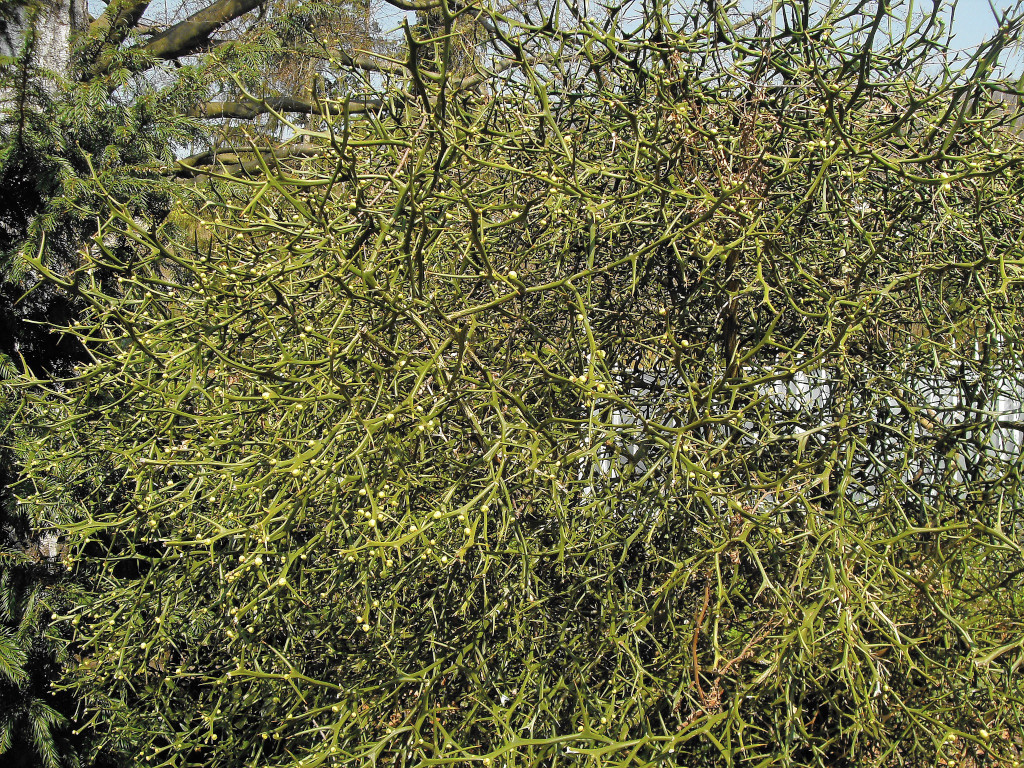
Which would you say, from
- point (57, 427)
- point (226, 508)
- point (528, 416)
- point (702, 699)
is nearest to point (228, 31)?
point (57, 427)

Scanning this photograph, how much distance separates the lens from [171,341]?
2369 mm

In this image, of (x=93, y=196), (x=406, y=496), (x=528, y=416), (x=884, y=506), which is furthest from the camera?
(x=93, y=196)

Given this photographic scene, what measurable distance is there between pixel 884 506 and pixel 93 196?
135 inches

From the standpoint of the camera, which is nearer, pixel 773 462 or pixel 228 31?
pixel 773 462

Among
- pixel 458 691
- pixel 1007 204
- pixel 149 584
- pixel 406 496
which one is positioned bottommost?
pixel 149 584

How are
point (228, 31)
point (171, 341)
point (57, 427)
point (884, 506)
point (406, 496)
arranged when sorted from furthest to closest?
point (228, 31)
point (57, 427)
point (171, 341)
point (884, 506)
point (406, 496)

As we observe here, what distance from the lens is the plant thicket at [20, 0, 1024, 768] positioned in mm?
1764

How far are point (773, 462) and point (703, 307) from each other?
1.58ft

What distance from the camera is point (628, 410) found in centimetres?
189

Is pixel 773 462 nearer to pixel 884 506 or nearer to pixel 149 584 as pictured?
pixel 884 506

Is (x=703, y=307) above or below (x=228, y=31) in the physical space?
below

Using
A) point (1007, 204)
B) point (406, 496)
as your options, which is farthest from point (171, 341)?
point (1007, 204)

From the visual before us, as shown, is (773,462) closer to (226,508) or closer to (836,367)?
(836,367)

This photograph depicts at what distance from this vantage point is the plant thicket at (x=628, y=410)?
1.76 metres
